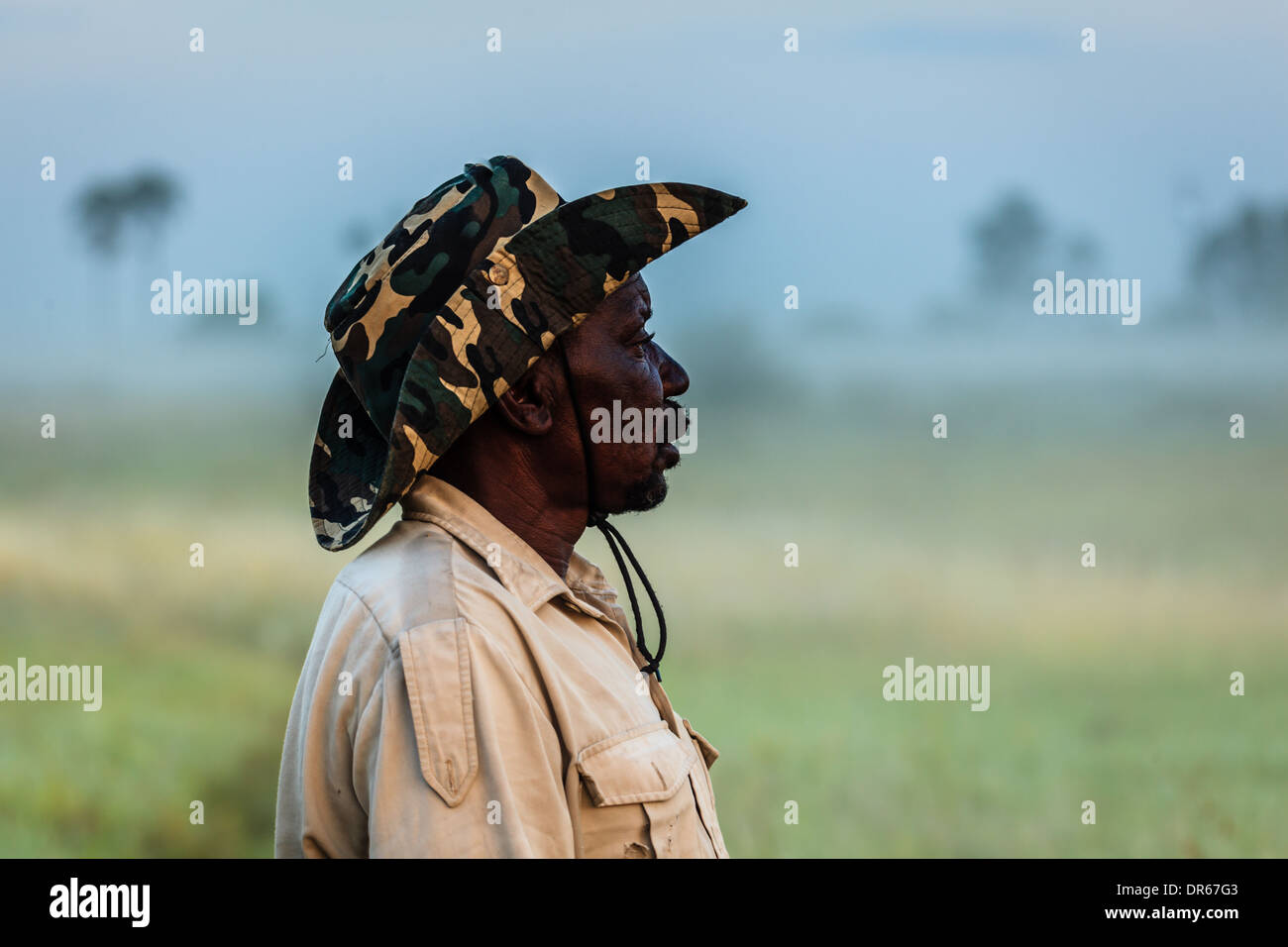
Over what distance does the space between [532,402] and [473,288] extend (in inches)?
9.8

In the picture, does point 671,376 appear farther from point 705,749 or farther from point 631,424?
point 705,749

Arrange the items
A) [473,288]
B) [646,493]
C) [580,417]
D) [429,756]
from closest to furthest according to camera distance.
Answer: [429,756]
[473,288]
[580,417]
[646,493]

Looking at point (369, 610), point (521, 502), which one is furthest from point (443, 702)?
point (521, 502)

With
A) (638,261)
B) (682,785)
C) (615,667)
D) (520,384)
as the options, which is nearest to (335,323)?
(520,384)

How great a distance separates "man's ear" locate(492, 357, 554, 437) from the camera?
8.19ft

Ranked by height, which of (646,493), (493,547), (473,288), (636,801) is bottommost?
(636,801)

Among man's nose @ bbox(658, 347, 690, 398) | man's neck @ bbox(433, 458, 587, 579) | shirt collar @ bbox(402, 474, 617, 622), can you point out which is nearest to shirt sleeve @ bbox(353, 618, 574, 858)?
shirt collar @ bbox(402, 474, 617, 622)

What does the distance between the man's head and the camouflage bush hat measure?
0.08m

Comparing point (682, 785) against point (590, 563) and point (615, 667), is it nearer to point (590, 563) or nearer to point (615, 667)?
point (615, 667)

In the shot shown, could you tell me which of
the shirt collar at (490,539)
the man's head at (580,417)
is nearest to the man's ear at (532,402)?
the man's head at (580,417)

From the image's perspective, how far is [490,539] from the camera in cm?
245

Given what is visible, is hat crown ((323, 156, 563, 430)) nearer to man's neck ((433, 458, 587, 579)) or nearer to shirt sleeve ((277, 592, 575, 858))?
man's neck ((433, 458, 587, 579))

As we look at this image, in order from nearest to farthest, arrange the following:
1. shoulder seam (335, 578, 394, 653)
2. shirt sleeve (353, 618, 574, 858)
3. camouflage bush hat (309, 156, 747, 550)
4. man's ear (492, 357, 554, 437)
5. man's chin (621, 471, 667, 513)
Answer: shirt sleeve (353, 618, 574, 858)
shoulder seam (335, 578, 394, 653)
camouflage bush hat (309, 156, 747, 550)
man's ear (492, 357, 554, 437)
man's chin (621, 471, 667, 513)

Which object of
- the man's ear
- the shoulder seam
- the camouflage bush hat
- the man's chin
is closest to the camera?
the shoulder seam
